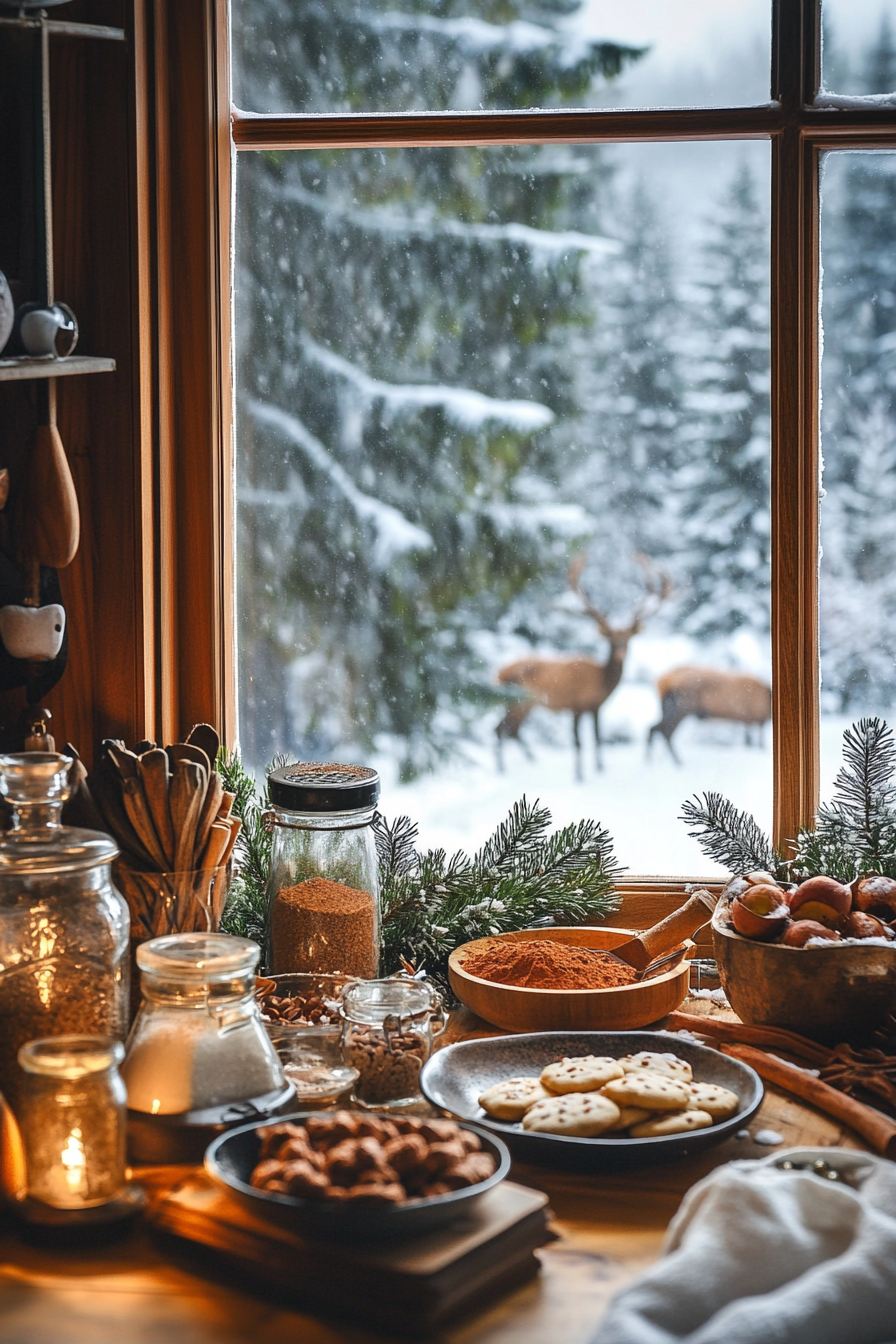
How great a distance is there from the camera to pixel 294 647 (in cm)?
156

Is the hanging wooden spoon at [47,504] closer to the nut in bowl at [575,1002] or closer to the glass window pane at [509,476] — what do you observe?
the glass window pane at [509,476]

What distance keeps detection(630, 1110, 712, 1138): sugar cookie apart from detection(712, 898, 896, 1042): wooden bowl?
0.71ft

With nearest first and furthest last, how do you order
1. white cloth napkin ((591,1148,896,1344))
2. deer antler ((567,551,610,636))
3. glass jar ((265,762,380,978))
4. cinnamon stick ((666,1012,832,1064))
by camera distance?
white cloth napkin ((591,1148,896,1344)) → cinnamon stick ((666,1012,832,1064)) → glass jar ((265,762,380,978)) → deer antler ((567,551,610,636))

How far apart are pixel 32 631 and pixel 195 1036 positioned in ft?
1.54

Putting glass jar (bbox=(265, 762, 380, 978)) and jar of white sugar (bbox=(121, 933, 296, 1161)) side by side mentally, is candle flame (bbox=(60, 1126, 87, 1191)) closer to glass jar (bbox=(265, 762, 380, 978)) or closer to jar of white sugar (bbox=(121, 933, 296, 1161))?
jar of white sugar (bbox=(121, 933, 296, 1161))

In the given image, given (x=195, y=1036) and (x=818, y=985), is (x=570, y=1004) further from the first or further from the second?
(x=195, y=1036)

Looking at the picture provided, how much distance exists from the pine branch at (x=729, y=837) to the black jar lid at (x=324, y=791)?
0.38 metres

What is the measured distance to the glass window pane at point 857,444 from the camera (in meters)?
1.46

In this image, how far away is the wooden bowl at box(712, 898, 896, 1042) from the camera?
1.16 m

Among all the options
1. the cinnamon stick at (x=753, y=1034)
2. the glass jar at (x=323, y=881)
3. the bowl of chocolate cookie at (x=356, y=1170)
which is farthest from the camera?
the glass jar at (x=323, y=881)

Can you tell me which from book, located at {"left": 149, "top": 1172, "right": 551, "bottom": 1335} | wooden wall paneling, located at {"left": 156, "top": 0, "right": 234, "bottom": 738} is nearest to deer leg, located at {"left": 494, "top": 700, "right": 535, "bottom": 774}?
wooden wall paneling, located at {"left": 156, "top": 0, "right": 234, "bottom": 738}

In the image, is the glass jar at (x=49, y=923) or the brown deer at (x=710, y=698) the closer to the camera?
the glass jar at (x=49, y=923)

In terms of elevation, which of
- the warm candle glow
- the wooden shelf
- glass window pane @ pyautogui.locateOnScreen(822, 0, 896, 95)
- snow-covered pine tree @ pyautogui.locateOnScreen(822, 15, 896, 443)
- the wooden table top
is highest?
glass window pane @ pyautogui.locateOnScreen(822, 0, 896, 95)

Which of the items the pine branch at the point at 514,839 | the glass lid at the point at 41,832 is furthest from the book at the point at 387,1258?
the pine branch at the point at 514,839
